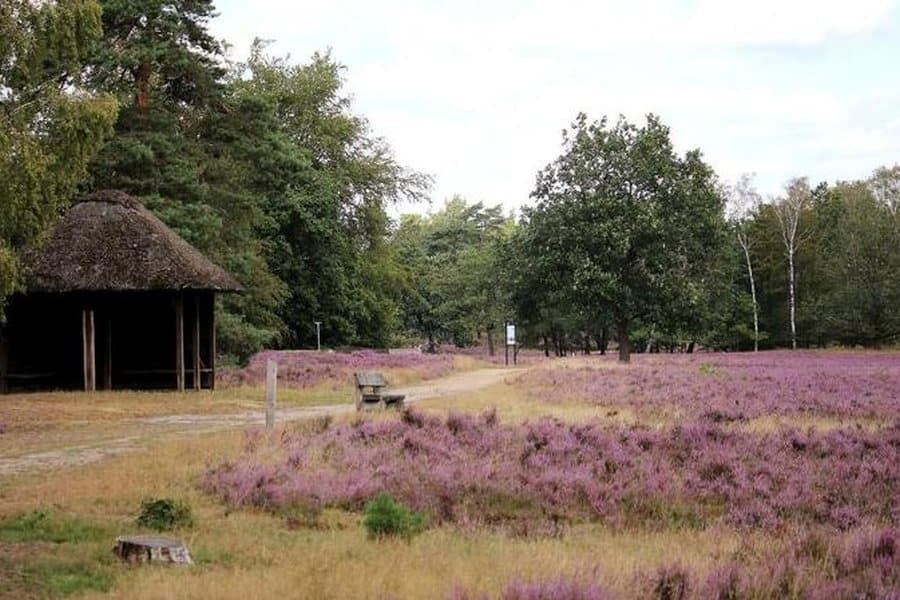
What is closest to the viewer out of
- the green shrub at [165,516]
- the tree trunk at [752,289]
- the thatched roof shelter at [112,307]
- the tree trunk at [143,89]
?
the green shrub at [165,516]

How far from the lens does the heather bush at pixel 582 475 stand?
10.9 metres

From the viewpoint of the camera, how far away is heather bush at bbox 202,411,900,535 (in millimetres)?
10914

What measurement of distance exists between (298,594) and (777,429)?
1217cm

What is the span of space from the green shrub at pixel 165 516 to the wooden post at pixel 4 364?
63.7ft

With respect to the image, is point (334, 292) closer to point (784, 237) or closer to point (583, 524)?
point (784, 237)

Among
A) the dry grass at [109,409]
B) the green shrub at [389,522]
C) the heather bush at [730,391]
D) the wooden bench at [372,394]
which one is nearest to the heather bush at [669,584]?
the green shrub at [389,522]

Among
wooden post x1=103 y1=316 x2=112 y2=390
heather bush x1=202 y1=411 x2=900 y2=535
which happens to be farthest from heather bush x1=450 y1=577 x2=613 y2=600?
wooden post x1=103 y1=316 x2=112 y2=390

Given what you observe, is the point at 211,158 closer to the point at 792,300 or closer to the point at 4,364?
the point at 4,364

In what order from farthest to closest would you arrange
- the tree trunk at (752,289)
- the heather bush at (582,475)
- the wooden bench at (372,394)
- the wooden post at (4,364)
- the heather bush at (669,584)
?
the tree trunk at (752,289), the wooden post at (4,364), the wooden bench at (372,394), the heather bush at (582,475), the heather bush at (669,584)

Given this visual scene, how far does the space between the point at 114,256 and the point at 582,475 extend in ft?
61.5

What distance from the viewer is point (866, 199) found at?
7706 cm

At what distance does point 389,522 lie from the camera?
29.5ft

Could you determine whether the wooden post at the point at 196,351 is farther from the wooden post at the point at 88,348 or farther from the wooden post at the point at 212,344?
the wooden post at the point at 88,348

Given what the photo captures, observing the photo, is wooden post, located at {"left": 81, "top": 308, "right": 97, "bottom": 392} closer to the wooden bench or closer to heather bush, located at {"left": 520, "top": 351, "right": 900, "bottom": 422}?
the wooden bench
